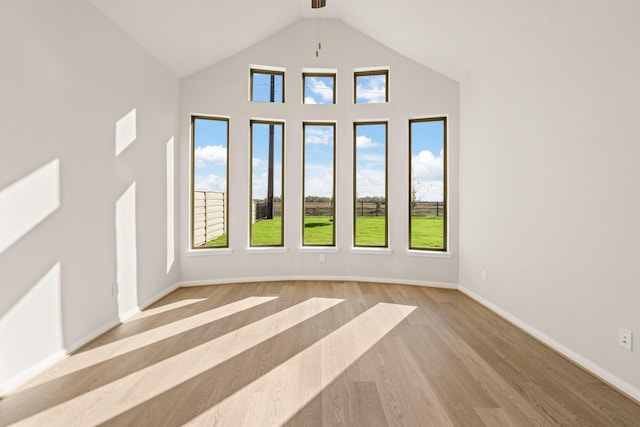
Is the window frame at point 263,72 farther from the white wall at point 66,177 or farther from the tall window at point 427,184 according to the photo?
the tall window at point 427,184

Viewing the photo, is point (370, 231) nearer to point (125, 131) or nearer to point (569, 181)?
point (569, 181)

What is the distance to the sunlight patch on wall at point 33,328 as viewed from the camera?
212 centimetres

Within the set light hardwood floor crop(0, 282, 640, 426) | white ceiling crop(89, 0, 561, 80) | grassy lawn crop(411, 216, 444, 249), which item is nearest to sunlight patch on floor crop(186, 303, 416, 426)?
light hardwood floor crop(0, 282, 640, 426)

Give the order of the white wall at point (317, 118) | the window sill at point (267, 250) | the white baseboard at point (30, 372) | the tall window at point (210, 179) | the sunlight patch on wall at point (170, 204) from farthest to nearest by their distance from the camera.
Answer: the window sill at point (267, 250) → the tall window at point (210, 179) → the white wall at point (317, 118) → the sunlight patch on wall at point (170, 204) → the white baseboard at point (30, 372)

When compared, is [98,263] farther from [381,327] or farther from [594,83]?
[594,83]

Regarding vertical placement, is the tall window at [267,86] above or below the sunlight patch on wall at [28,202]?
above

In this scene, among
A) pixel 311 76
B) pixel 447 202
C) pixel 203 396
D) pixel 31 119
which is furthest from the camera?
pixel 311 76

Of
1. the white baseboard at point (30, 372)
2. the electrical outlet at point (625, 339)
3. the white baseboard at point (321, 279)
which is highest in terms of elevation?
the electrical outlet at point (625, 339)

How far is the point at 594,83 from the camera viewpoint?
2426 mm

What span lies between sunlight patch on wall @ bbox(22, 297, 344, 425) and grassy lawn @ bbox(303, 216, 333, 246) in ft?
5.89

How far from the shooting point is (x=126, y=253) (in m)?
3.41

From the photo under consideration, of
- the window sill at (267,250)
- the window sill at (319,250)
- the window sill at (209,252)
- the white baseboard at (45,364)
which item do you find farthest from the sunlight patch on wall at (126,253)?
the window sill at (319,250)

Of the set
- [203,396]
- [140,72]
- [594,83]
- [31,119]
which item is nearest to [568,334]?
[594,83]

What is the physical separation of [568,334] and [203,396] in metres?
2.85
